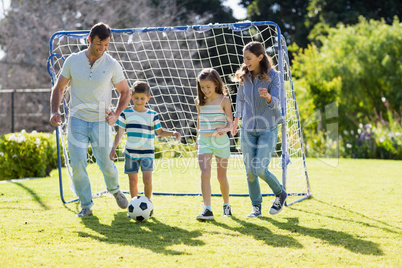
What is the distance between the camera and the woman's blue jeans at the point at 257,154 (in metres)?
4.33

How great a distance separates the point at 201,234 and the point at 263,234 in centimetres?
50

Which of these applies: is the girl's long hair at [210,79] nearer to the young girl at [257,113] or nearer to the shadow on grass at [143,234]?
the young girl at [257,113]

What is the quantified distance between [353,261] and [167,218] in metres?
1.94

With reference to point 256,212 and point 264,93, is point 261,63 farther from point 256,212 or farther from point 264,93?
point 256,212

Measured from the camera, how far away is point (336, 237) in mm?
3693

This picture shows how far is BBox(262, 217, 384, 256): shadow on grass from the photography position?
3.32 meters

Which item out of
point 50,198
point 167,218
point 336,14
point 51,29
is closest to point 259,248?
point 167,218

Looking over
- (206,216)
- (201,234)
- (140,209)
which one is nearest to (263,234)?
(201,234)

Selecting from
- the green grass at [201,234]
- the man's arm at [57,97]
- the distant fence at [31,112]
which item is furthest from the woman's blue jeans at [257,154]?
the distant fence at [31,112]

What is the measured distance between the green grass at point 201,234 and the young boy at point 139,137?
16.7 inches

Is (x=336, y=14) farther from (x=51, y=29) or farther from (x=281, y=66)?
(x=281, y=66)

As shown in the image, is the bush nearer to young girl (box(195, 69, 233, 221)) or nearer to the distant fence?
young girl (box(195, 69, 233, 221))

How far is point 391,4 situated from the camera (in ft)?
76.7

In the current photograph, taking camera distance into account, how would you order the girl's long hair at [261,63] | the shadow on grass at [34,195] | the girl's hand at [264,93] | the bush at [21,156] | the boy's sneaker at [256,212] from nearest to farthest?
the girl's hand at [264,93]
the girl's long hair at [261,63]
the boy's sneaker at [256,212]
the shadow on grass at [34,195]
the bush at [21,156]
